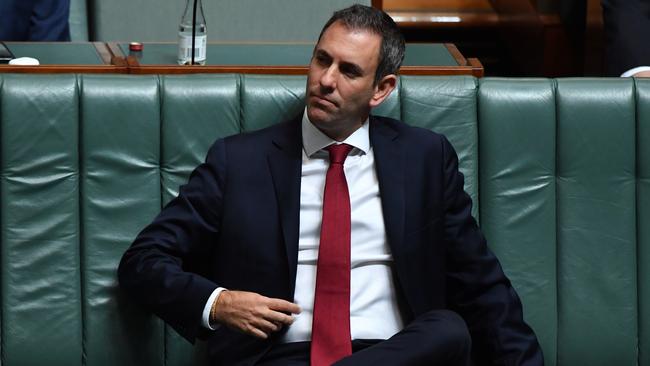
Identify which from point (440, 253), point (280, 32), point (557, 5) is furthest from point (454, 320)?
point (557, 5)

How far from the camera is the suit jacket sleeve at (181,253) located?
7.38 ft

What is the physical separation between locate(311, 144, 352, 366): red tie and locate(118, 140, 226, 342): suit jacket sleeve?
209 millimetres

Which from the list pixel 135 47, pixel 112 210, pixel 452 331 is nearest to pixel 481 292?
pixel 452 331

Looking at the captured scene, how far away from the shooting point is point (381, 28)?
236 cm

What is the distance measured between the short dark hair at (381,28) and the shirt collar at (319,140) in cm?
11

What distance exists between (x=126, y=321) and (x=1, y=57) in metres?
0.72

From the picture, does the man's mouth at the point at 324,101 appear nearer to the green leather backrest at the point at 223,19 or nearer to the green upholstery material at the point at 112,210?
the green upholstery material at the point at 112,210

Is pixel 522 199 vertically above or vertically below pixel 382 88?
below

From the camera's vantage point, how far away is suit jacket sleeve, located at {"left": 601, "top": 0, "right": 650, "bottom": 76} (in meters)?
3.32

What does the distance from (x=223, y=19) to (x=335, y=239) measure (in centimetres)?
195

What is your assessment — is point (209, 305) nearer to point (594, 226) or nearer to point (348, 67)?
point (348, 67)

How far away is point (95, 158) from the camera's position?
246 centimetres

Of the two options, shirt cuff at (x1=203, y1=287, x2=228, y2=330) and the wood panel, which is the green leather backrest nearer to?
the wood panel

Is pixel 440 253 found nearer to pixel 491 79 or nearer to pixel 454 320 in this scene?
pixel 454 320
